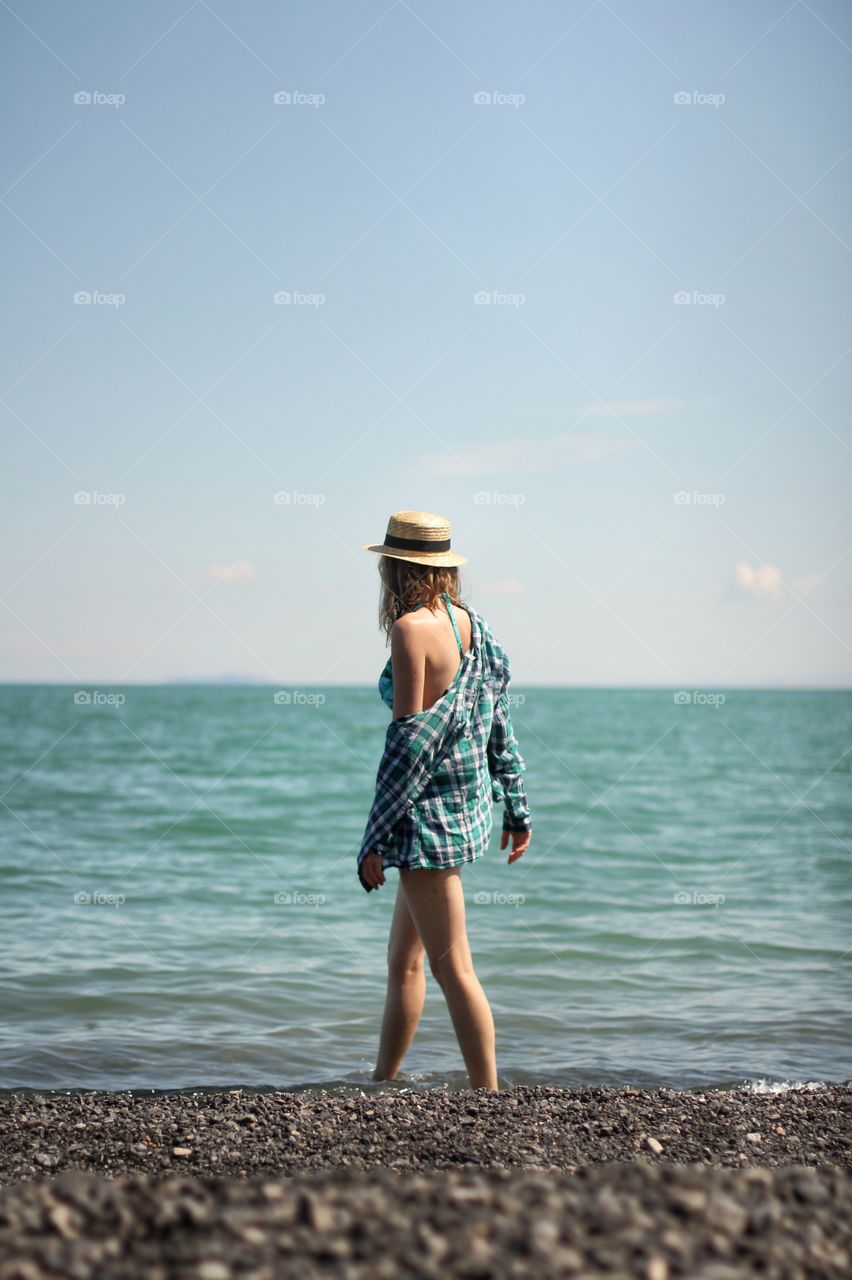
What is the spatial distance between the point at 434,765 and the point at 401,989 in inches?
37.2

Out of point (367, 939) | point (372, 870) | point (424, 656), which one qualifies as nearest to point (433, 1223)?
point (372, 870)

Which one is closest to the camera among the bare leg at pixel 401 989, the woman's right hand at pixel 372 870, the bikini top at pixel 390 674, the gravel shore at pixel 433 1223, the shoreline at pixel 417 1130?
the gravel shore at pixel 433 1223

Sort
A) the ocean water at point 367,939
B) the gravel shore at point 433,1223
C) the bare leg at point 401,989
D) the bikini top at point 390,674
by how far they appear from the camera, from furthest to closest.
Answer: the ocean water at point 367,939
the bare leg at point 401,989
the bikini top at point 390,674
the gravel shore at point 433,1223

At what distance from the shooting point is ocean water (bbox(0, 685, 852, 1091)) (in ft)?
16.9

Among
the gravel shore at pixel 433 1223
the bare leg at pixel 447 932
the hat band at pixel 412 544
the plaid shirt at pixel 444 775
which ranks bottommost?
the gravel shore at pixel 433 1223

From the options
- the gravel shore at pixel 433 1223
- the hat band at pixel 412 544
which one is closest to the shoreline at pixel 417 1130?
the gravel shore at pixel 433 1223

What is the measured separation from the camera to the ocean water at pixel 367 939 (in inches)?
202

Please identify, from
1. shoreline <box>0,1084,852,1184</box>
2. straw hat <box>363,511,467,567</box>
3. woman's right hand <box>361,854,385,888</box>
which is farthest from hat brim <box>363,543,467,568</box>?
shoreline <box>0,1084,852,1184</box>

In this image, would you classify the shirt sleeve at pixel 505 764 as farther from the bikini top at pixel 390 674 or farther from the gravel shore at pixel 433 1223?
the gravel shore at pixel 433 1223

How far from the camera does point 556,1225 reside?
6.61ft

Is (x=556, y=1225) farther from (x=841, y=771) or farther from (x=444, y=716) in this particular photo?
(x=841, y=771)

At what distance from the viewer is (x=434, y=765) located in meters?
3.97

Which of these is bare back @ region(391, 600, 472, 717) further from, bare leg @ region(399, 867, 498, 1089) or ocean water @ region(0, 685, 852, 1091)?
ocean water @ region(0, 685, 852, 1091)

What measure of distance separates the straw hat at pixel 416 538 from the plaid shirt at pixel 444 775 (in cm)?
27
